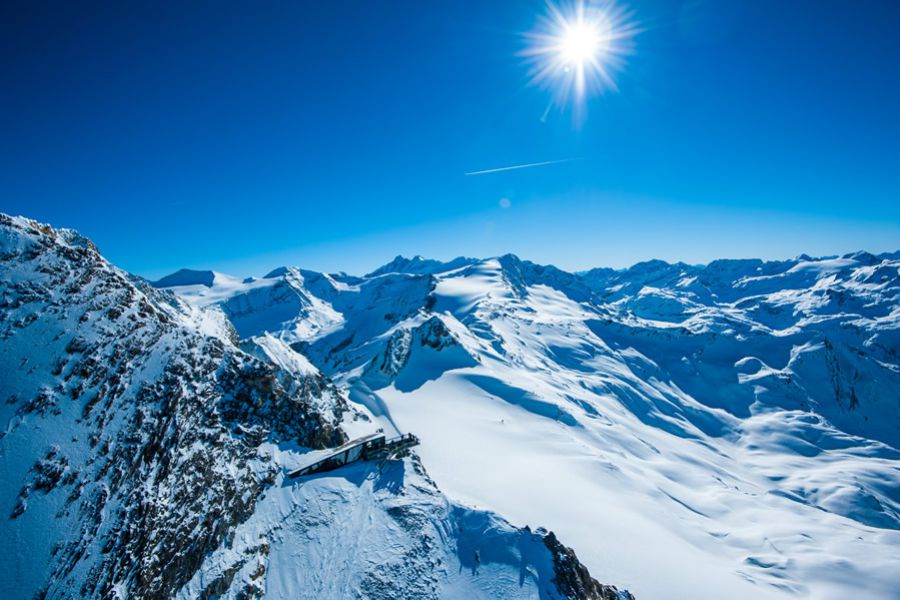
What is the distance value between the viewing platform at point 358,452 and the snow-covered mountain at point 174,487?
0.72 metres

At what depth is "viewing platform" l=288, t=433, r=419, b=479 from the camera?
98.1ft

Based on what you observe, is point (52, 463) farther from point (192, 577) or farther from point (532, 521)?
point (532, 521)

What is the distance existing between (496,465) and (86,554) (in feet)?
120

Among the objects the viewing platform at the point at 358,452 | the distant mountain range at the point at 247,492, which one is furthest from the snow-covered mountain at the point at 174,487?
the viewing platform at the point at 358,452

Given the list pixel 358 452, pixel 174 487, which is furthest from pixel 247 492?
pixel 358 452

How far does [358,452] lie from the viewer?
107 ft

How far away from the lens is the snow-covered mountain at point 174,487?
61.9 ft

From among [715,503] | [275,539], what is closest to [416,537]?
[275,539]

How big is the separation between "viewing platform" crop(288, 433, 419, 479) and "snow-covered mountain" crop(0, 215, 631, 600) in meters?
0.72

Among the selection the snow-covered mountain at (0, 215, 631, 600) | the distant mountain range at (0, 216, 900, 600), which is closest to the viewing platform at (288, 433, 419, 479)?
the snow-covered mountain at (0, 215, 631, 600)

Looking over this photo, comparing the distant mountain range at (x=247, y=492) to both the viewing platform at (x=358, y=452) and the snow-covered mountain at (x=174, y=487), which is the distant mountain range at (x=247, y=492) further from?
the viewing platform at (x=358, y=452)

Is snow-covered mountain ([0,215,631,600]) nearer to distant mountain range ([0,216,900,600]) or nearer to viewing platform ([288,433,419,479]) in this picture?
distant mountain range ([0,216,900,600])

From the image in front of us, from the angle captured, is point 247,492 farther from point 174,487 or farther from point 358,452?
point 358,452

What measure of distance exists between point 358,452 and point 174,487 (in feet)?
44.2
